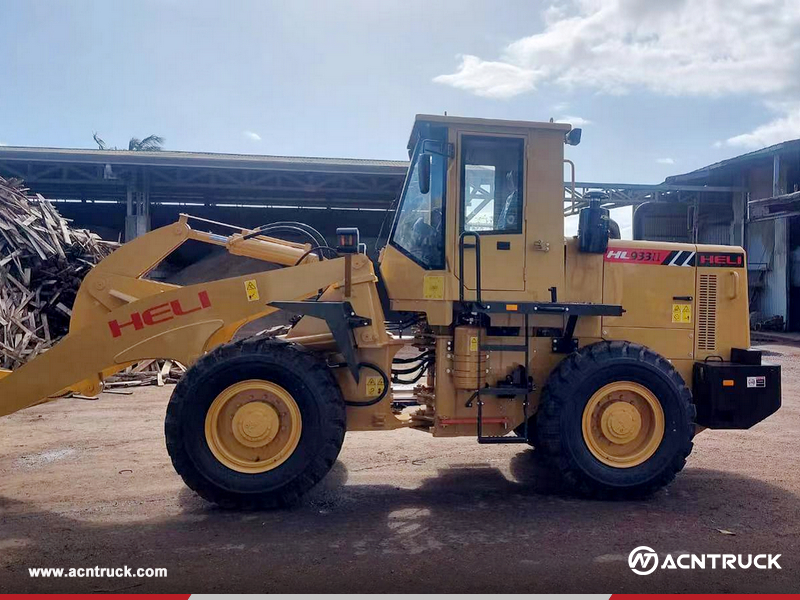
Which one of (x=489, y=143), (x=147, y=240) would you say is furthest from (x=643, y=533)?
(x=147, y=240)

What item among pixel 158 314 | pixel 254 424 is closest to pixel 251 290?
pixel 158 314

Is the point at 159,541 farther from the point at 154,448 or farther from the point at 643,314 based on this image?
the point at 643,314

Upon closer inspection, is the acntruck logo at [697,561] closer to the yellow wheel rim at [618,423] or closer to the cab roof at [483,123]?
the yellow wheel rim at [618,423]

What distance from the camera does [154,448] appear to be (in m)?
7.05

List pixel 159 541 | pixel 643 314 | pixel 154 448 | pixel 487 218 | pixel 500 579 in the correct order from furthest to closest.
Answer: pixel 154 448, pixel 643 314, pixel 487 218, pixel 159 541, pixel 500 579

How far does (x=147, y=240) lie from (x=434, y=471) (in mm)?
3519

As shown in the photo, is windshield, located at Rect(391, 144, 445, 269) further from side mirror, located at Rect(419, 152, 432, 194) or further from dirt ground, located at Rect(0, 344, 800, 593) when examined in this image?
dirt ground, located at Rect(0, 344, 800, 593)

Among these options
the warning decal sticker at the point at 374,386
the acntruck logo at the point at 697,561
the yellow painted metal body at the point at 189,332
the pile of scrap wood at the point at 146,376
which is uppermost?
the yellow painted metal body at the point at 189,332

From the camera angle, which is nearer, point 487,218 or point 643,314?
point 487,218

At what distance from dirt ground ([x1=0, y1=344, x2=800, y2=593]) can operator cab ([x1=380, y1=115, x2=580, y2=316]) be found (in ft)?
5.67

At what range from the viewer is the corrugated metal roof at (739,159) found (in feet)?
73.7

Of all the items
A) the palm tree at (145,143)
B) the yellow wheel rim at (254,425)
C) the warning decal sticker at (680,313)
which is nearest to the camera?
the yellow wheel rim at (254,425)

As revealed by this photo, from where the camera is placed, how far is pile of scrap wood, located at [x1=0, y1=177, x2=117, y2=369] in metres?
11.5

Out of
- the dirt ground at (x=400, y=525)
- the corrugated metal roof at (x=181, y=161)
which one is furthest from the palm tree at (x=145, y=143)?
the dirt ground at (x=400, y=525)
